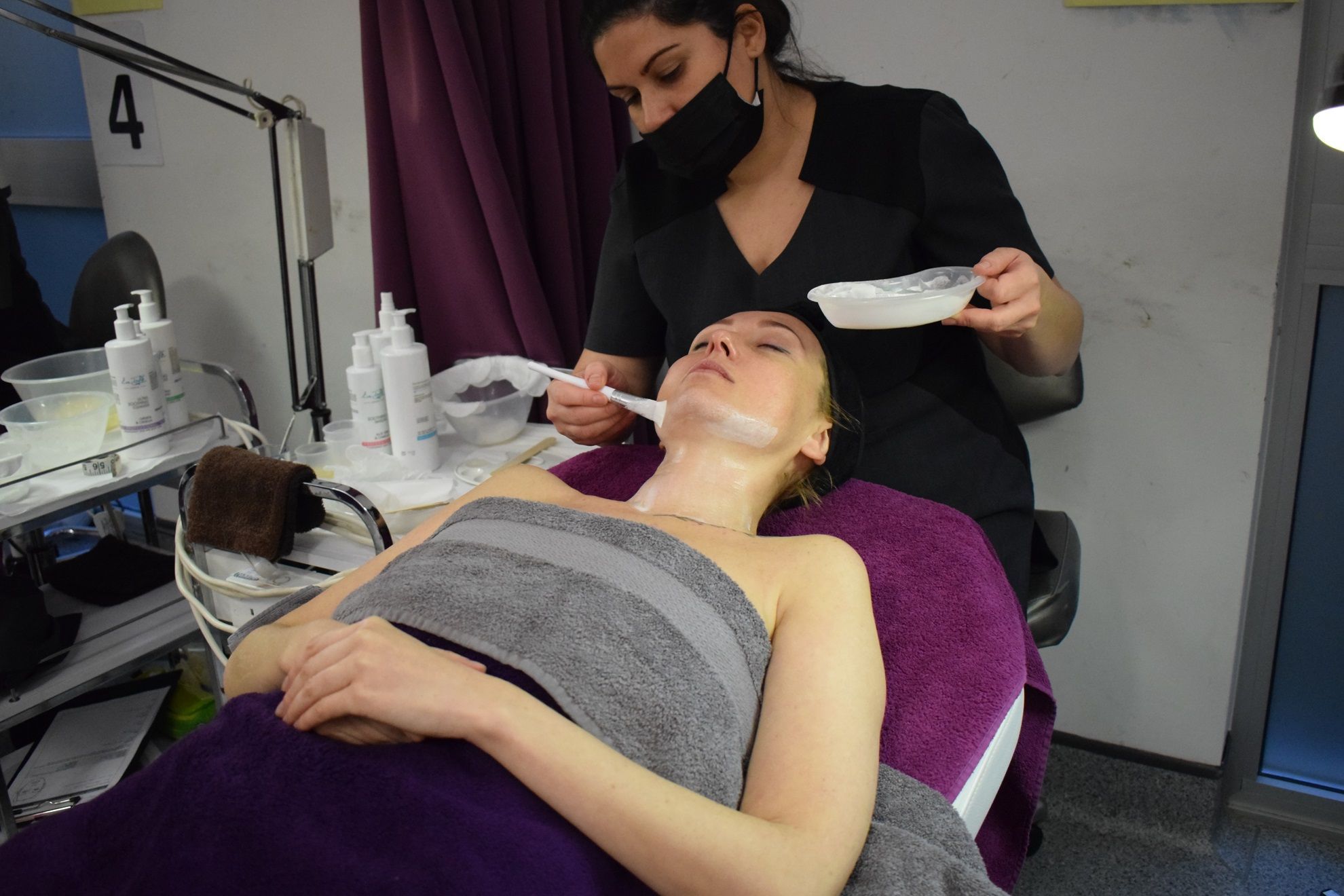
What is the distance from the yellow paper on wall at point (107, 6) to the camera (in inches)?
89.1

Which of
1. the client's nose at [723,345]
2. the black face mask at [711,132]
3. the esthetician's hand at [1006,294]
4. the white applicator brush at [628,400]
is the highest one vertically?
the black face mask at [711,132]

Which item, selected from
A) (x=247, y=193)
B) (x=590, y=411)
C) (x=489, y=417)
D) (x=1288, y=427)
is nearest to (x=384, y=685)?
(x=590, y=411)

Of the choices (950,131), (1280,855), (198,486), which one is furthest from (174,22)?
(1280,855)

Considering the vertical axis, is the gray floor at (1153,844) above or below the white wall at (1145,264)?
below

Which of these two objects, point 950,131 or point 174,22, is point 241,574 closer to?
point 950,131

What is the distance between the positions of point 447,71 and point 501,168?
175mm

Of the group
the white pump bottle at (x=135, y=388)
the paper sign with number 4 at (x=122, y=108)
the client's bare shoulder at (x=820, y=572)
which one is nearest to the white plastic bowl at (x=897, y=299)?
the client's bare shoulder at (x=820, y=572)

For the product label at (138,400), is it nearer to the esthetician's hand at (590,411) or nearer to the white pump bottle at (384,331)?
the white pump bottle at (384,331)

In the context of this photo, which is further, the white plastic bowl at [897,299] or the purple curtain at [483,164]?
the purple curtain at [483,164]

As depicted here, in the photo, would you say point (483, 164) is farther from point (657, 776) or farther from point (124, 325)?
point (657, 776)

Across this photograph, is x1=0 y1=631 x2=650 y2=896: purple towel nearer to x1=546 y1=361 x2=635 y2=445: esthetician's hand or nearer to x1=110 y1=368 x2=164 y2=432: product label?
x1=546 y1=361 x2=635 y2=445: esthetician's hand

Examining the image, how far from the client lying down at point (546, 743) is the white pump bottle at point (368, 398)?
0.48m

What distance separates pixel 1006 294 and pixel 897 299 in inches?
5.5

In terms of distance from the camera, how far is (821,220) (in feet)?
4.28
